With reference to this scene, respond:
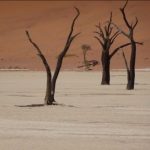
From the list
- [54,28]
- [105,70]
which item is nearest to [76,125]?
[105,70]

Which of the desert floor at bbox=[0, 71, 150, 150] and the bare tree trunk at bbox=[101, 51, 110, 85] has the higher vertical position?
the bare tree trunk at bbox=[101, 51, 110, 85]

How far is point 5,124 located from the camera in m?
13.3

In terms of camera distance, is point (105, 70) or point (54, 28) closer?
point (105, 70)

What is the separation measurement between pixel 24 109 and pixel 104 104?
316cm

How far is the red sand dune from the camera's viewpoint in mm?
76325

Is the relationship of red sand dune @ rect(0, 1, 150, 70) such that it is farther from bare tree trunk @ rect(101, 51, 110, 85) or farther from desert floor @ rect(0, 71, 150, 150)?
desert floor @ rect(0, 71, 150, 150)

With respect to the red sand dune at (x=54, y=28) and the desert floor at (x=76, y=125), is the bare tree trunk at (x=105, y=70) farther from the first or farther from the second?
the red sand dune at (x=54, y=28)

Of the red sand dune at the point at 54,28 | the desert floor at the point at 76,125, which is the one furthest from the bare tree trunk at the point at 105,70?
the red sand dune at the point at 54,28

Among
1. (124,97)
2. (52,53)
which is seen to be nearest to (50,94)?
(124,97)

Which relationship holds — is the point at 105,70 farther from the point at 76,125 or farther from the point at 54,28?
the point at 54,28

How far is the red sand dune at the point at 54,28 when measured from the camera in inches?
3005

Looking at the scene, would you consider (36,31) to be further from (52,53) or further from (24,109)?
(24,109)

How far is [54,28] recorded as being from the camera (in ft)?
328

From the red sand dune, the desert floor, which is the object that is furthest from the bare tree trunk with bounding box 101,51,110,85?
the red sand dune
